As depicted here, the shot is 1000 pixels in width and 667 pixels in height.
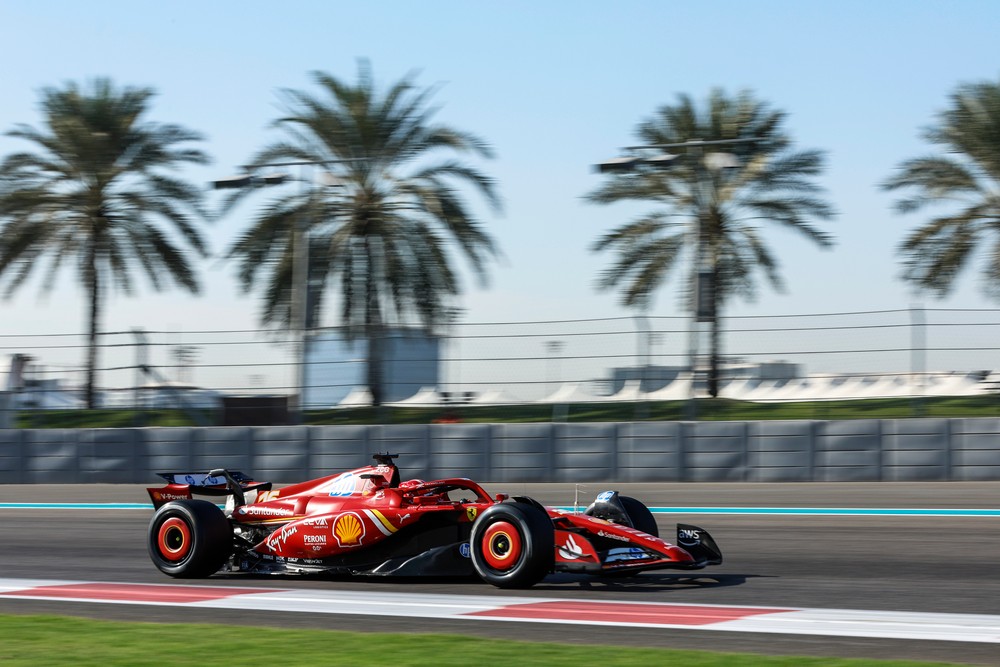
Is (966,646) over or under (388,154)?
under

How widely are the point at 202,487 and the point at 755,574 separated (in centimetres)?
391

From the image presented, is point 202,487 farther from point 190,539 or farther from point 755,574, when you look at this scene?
point 755,574

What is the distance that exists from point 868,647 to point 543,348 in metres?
11.4

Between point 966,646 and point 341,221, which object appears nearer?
point 966,646

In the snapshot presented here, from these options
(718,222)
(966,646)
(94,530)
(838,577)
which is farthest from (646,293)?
(966,646)

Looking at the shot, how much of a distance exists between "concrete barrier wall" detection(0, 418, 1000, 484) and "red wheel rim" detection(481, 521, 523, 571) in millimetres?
9116

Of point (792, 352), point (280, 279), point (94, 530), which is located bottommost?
point (94, 530)

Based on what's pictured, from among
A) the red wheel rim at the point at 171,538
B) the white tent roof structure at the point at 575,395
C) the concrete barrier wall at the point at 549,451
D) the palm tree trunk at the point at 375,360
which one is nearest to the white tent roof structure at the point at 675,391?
the concrete barrier wall at the point at 549,451

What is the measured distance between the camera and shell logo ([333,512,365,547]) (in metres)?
8.18

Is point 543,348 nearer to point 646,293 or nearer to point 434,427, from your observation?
point 434,427

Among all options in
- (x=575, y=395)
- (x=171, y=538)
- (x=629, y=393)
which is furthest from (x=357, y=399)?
(x=171, y=538)

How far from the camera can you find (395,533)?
8117mm

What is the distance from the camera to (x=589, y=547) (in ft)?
24.4

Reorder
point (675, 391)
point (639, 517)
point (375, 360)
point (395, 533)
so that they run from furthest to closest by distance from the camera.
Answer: point (375, 360) → point (675, 391) → point (639, 517) → point (395, 533)
